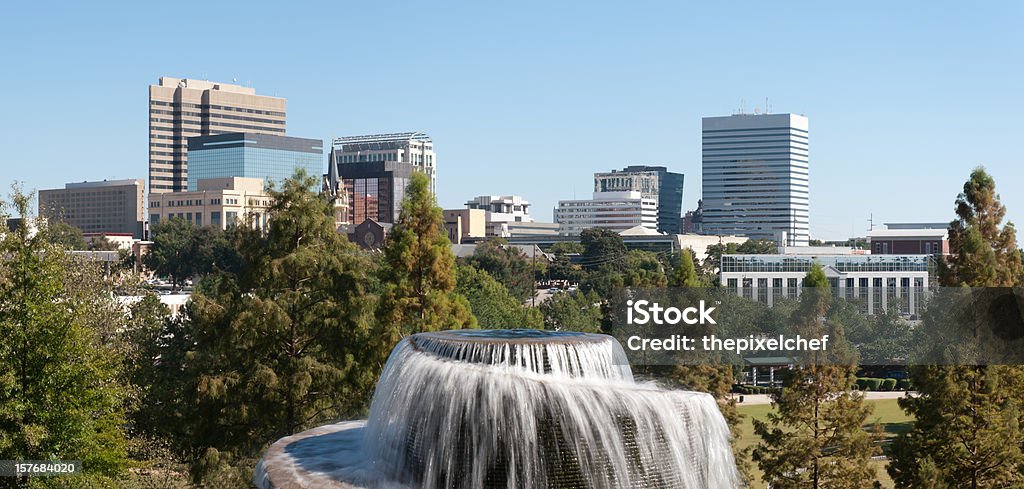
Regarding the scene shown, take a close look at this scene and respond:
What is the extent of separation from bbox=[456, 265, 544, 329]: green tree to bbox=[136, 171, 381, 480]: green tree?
2464 cm

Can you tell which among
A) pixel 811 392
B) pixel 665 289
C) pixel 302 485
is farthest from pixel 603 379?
pixel 665 289

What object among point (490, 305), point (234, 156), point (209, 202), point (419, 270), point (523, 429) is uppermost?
point (234, 156)

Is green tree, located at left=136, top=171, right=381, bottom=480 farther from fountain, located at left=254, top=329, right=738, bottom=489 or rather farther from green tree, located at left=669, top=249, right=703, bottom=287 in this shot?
green tree, located at left=669, top=249, right=703, bottom=287

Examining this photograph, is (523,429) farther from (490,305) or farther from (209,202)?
(209,202)

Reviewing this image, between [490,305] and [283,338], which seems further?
[490,305]

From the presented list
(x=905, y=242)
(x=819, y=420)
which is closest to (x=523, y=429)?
(x=819, y=420)

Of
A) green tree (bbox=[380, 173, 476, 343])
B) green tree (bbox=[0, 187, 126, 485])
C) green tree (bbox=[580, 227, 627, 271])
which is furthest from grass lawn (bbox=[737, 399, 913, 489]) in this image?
green tree (bbox=[580, 227, 627, 271])

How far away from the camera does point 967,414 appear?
Result: 22.8 m

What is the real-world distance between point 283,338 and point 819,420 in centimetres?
1312

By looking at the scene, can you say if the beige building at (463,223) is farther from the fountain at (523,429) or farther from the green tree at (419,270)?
the fountain at (523,429)

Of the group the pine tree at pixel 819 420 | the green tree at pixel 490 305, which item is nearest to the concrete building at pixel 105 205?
the green tree at pixel 490 305

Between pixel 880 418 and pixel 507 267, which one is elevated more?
pixel 507 267

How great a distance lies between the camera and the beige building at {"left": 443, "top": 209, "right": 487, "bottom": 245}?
592 ft

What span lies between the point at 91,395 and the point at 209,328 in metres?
5.44
